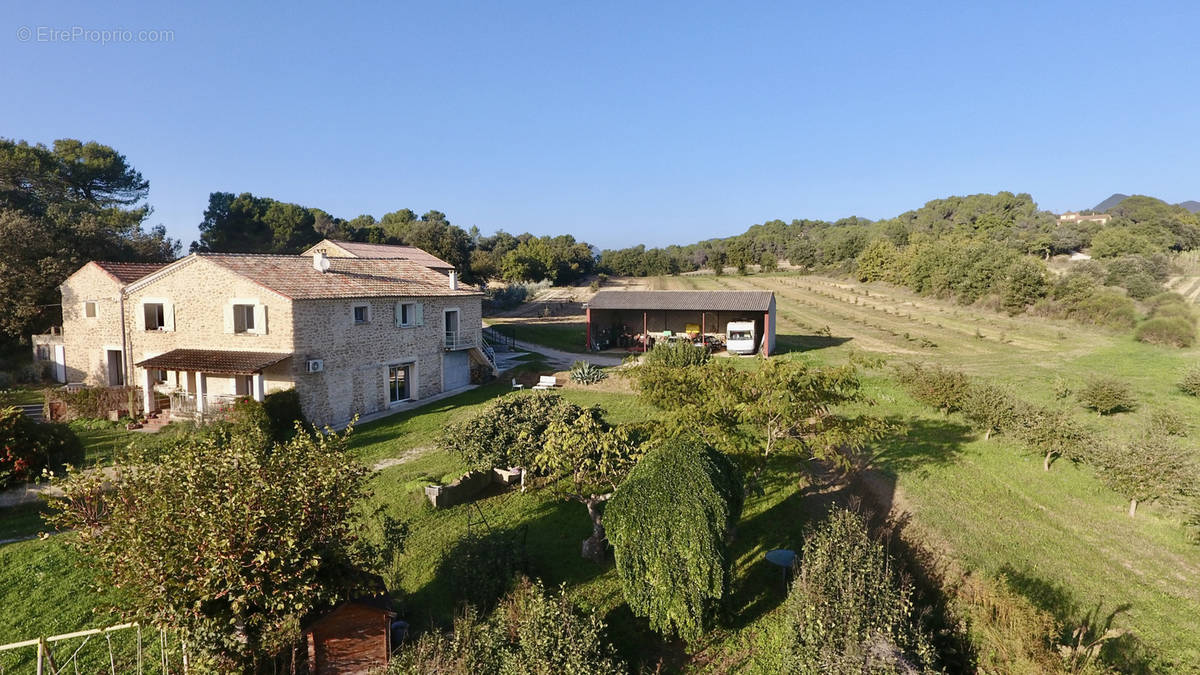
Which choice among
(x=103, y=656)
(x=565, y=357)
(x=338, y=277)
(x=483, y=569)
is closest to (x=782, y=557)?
(x=483, y=569)

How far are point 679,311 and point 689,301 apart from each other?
202cm

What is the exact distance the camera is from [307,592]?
6.77m

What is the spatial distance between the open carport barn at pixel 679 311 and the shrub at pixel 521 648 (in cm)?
2903

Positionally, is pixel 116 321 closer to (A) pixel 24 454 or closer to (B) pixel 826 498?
(A) pixel 24 454

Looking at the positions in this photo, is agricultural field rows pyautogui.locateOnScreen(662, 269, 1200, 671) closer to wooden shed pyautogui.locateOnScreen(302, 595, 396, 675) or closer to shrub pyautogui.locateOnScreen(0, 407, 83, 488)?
wooden shed pyautogui.locateOnScreen(302, 595, 396, 675)

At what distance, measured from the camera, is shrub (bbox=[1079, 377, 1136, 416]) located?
2048cm

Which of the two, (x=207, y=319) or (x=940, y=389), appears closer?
(x=940, y=389)

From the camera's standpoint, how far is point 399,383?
27047 millimetres

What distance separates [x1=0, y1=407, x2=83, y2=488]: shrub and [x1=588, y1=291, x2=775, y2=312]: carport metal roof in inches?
1092

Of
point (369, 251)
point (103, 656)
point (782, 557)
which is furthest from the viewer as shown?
point (369, 251)

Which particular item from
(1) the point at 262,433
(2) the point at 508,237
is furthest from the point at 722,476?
(2) the point at 508,237

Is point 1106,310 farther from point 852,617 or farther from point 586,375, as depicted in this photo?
point 852,617

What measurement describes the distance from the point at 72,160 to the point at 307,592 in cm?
6241

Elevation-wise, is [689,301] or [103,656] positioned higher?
[689,301]
